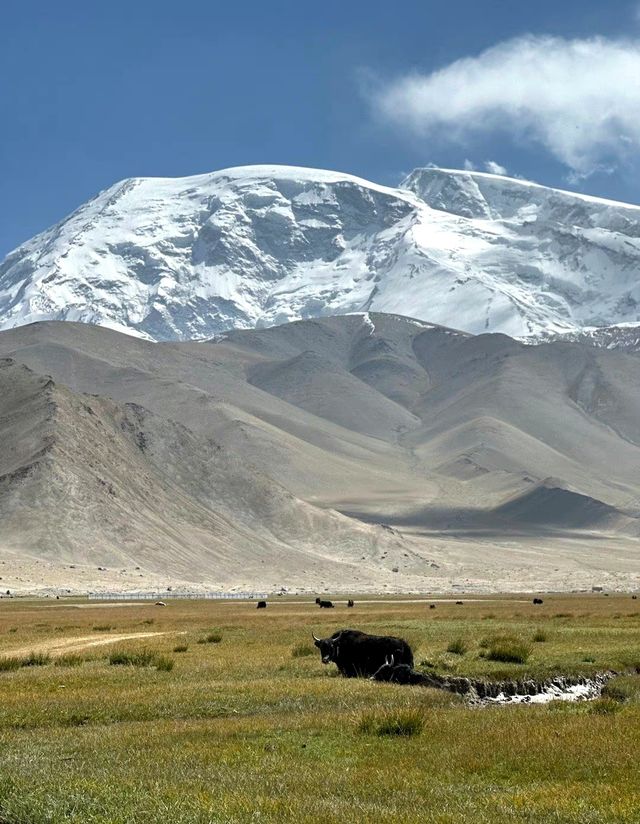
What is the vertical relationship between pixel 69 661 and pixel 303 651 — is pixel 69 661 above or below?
below

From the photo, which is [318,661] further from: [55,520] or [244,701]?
[55,520]

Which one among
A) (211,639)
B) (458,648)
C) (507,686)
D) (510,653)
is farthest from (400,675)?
(211,639)

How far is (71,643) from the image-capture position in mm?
39312

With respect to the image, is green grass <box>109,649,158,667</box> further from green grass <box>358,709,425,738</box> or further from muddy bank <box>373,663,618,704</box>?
green grass <box>358,709,425,738</box>

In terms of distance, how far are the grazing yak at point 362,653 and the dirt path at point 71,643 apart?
929 centimetres

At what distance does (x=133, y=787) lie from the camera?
14461 mm

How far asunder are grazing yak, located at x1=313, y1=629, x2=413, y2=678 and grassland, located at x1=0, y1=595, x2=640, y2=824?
29.7 inches

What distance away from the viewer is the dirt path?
35062mm

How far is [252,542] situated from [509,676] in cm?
15941

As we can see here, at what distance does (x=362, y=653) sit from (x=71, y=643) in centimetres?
1504

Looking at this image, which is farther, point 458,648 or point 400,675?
point 458,648

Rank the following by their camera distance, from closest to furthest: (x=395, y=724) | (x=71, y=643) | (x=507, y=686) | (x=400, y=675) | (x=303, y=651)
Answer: (x=395, y=724) → (x=400, y=675) → (x=507, y=686) → (x=303, y=651) → (x=71, y=643)

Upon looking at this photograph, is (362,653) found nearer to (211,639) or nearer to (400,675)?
(400,675)

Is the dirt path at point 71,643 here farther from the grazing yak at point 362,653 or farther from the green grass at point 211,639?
the grazing yak at point 362,653
